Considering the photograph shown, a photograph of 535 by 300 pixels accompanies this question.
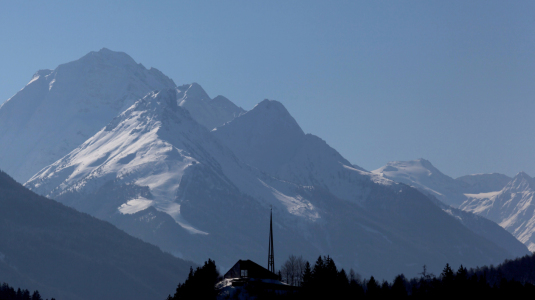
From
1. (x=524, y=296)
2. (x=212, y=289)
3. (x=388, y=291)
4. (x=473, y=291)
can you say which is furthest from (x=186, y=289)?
(x=524, y=296)

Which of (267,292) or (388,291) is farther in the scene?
(388,291)

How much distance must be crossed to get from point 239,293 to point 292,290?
1069 cm

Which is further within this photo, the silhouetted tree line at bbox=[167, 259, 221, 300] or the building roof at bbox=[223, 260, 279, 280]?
the building roof at bbox=[223, 260, 279, 280]

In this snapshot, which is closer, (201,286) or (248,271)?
(201,286)

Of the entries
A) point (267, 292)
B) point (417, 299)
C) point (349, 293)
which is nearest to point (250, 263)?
point (267, 292)

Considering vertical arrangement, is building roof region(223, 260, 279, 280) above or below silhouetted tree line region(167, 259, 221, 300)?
above

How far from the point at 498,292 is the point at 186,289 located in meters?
57.1

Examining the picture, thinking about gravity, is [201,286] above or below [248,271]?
below

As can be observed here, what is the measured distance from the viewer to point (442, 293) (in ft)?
496

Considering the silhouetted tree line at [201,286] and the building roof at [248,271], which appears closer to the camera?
the silhouetted tree line at [201,286]

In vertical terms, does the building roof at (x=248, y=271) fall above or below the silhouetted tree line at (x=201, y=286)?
above

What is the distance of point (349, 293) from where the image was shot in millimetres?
145125

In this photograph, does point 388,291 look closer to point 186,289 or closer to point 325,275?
point 325,275

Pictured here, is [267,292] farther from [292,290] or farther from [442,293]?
[442,293]
